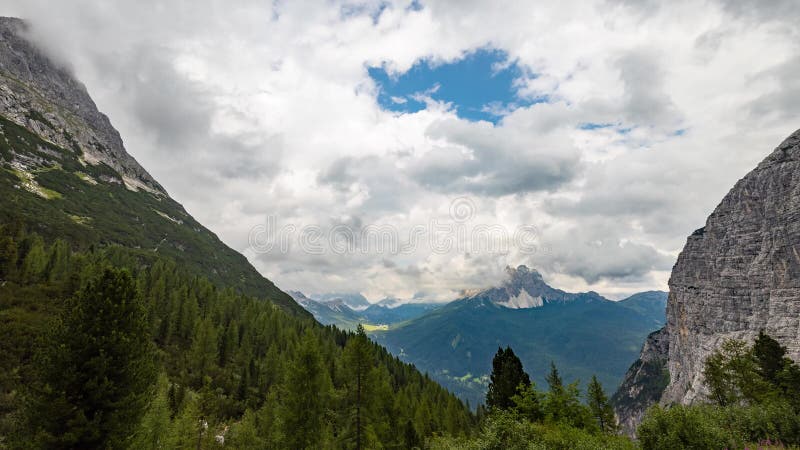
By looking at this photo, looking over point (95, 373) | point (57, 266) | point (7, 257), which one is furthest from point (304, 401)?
point (57, 266)

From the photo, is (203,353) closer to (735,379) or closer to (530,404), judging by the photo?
(530,404)

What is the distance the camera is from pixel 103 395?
984 inches

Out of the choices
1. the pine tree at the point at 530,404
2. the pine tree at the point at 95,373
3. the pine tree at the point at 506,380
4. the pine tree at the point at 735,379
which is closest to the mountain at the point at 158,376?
the pine tree at the point at 95,373

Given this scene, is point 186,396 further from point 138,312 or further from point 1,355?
point 138,312

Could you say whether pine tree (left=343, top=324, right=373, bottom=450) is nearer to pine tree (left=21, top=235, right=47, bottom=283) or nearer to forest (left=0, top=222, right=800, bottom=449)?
forest (left=0, top=222, right=800, bottom=449)

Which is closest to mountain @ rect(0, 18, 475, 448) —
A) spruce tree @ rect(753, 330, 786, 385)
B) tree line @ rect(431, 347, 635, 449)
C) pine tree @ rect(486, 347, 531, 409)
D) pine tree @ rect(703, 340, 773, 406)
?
pine tree @ rect(486, 347, 531, 409)

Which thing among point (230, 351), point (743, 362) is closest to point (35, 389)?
point (230, 351)

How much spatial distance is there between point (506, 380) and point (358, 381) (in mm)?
26349

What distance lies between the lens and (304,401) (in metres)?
42.7

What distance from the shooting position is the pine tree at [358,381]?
154 feet

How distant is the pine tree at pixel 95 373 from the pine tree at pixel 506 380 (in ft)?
164

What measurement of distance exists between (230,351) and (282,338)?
16840mm

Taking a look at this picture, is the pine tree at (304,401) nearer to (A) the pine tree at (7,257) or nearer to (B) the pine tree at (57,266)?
(B) the pine tree at (57,266)

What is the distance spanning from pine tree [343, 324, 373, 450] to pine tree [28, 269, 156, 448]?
2424 cm
